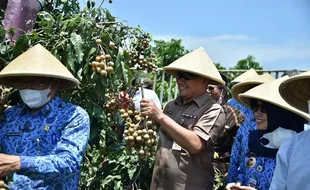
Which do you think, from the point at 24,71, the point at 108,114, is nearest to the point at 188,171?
the point at 108,114

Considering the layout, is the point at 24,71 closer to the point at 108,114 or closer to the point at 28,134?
the point at 28,134

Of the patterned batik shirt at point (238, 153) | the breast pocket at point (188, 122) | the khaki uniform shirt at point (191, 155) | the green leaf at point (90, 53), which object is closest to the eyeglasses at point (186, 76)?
the khaki uniform shirt at point (191, 155)

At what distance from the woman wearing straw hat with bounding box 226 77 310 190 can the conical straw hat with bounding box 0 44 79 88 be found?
108cm

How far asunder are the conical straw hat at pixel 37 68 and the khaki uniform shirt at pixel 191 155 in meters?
0.74

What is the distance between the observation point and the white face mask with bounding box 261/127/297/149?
292 centimetres

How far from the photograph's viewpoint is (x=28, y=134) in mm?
2676

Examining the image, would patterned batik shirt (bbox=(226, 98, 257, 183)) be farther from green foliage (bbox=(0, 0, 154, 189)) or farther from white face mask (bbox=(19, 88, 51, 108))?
white face mask (bbox=(19, 88, 51, 108))

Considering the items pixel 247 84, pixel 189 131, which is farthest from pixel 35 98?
pixel 247 84

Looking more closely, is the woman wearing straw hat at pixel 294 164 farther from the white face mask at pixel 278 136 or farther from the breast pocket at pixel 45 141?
the breast pocket at pixel 45 141

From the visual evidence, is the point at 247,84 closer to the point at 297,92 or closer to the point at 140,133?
the point at 140,133

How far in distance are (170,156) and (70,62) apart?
830 mm

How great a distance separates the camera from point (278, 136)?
2.94m

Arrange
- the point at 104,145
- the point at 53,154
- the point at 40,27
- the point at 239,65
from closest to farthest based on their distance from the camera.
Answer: the point at 53,154
the point at 40,27
the point at 104,145
the point at 239,65

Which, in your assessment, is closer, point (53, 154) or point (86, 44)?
point (53, 154)
